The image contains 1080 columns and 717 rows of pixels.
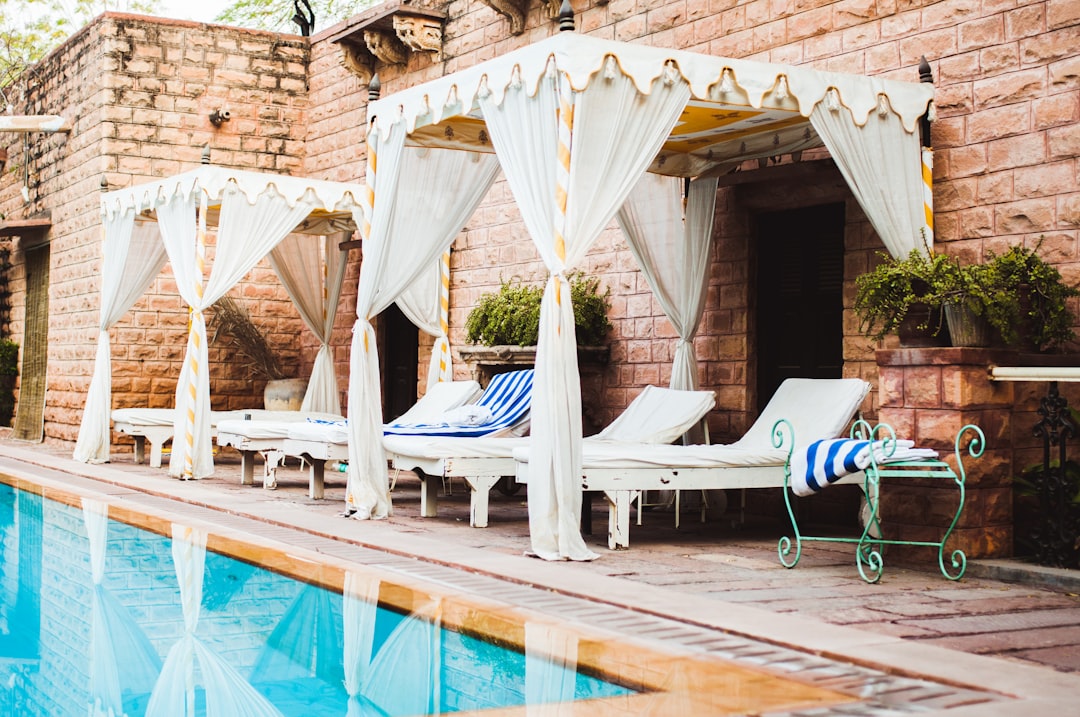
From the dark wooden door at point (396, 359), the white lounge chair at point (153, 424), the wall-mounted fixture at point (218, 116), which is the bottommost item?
the white lounge chair at point (153, 424)

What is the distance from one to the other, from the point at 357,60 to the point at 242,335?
361cm

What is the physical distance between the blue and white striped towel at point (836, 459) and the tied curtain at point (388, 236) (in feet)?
10.2

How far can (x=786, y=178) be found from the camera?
344 inches

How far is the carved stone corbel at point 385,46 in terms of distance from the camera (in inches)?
529

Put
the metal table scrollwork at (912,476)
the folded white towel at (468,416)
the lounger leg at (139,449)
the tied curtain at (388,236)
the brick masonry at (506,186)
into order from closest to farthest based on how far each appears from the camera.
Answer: the metal table scrollwork at (912,476)
the brick masonry at (506,186)
the tied curtain at (388,236)
the folded white towel at (468,416)
the lounger leg at (139,449)

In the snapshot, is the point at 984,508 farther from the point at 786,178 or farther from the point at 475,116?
the point at 475,116

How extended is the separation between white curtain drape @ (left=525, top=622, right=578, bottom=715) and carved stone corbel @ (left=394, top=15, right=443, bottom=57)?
30.5 feet

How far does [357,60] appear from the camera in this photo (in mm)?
14109

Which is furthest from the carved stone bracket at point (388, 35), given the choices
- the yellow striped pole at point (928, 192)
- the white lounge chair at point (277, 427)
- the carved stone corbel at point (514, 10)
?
the yellow striped pole at point (928, 192)

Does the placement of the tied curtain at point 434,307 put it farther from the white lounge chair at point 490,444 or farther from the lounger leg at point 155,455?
the lounger leg at point 155,455

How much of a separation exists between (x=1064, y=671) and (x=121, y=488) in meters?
8.21

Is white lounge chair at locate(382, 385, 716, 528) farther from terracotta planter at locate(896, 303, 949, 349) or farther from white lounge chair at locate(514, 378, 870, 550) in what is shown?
terracotta planter at locate(896, 303, 949, 349)

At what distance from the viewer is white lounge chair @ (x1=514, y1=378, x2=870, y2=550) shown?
715cm

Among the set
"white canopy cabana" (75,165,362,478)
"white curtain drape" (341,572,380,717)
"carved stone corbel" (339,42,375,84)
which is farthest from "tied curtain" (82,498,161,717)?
"carved stone corbel" (339,42,375,84)
